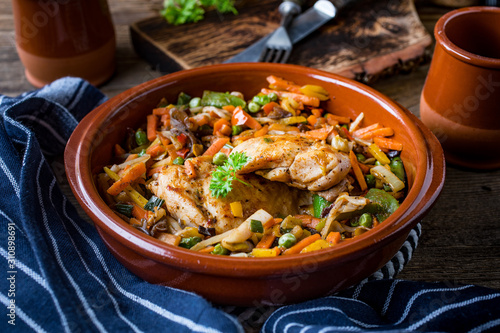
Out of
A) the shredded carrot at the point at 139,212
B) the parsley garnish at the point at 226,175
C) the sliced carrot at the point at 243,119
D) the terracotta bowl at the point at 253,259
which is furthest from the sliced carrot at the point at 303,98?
the shredded carrot at the point at 139,212

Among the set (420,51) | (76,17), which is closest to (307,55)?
(420,51)

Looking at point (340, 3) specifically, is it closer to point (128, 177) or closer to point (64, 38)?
point (64, 38)

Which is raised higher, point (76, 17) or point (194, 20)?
point (76, 17)

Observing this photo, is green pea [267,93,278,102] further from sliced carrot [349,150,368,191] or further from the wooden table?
→ the wooden table

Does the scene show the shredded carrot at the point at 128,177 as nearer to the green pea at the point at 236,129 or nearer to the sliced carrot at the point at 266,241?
the green pea at the point at 236,129

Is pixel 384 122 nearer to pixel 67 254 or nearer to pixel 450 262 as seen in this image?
pixel 450 262

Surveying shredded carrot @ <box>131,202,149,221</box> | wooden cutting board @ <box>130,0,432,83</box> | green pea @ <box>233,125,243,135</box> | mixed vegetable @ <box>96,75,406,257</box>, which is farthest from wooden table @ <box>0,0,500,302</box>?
green pea @ <box>233,125,243,135</box>
